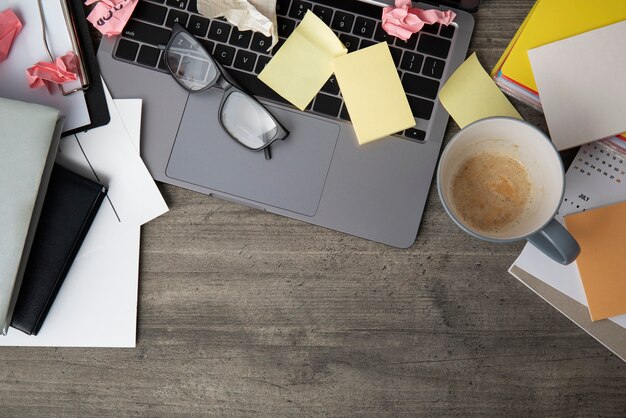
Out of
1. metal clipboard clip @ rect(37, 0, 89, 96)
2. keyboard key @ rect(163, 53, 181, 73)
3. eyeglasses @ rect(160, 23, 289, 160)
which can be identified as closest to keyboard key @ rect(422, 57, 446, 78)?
eyeglasses @ rect(160, 23, 289, 160)

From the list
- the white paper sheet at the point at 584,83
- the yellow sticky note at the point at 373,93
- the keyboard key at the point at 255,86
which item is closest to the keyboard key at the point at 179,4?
the keyboard key at the point at 255,86

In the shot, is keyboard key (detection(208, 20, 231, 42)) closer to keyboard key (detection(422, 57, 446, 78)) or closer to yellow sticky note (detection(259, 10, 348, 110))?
yellow sticky note (detection(259, 10, 348, 110))

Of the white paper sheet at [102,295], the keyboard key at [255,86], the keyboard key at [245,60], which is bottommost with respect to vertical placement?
the white paper sheet at [102,295]

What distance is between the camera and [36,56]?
72cm

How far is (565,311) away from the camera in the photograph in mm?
690

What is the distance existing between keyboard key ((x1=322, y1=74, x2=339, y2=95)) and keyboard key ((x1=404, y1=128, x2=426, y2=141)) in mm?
102

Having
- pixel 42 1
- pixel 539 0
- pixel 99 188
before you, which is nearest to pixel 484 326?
pixel 539 0

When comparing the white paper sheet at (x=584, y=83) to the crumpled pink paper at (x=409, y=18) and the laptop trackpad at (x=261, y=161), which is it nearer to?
the crumpled pink paper at (x=409, y=18)

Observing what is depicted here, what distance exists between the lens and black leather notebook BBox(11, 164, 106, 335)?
27.0 inches

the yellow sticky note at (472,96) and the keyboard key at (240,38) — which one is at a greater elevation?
the keyboard key at (240,38)

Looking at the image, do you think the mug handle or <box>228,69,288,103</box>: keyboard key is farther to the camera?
<box>228,69,288,103</box>: keyboard key

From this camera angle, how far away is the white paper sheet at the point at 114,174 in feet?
2.34

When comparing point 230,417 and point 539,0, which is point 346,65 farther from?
point 230,417

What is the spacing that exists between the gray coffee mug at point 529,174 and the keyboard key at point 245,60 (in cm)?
28
